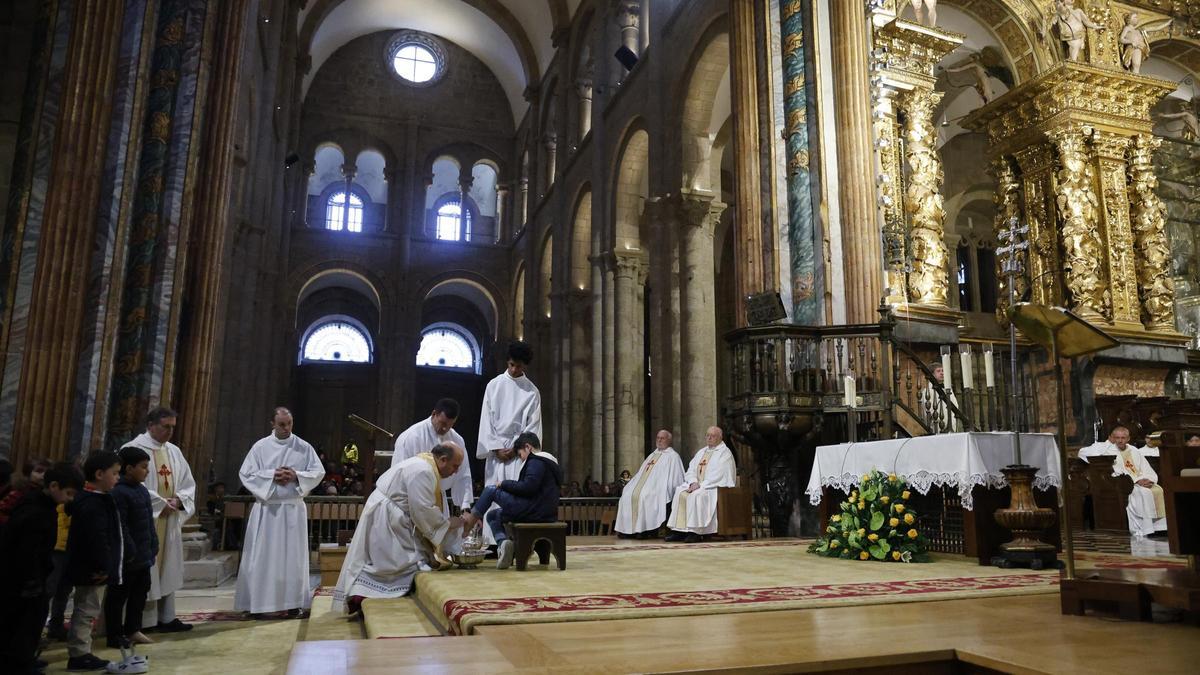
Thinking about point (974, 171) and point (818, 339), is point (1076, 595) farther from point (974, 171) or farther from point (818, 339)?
point (974, 171)

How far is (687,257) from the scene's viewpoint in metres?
16.0

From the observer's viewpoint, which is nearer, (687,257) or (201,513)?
(201,513)

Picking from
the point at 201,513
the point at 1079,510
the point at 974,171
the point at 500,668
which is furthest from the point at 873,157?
the point at 974,171

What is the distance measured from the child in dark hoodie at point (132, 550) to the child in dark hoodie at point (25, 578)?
705 mm

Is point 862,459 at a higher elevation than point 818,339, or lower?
lower

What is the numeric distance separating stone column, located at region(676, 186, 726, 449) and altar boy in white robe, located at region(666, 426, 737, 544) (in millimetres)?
4822

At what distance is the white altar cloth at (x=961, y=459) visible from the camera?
6293mm

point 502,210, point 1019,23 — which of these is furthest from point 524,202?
point 1019,23

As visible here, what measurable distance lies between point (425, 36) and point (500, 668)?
30.0m

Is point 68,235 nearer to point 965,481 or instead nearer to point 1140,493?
point 965,481

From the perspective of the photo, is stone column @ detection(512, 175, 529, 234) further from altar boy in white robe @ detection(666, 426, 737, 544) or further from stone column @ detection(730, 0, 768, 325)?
altar boy in white robe @ detection(666, 426, 737, 544)

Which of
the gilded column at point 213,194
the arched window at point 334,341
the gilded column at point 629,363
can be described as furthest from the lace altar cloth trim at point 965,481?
the arched window at point 334,341

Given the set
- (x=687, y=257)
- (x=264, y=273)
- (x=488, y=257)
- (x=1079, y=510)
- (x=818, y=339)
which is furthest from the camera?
(x=488, y=257)

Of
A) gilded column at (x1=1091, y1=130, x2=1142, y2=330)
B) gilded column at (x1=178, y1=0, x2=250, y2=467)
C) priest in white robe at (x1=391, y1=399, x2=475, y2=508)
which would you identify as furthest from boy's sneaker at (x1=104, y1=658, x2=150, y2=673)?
gilded column at (x1=1091, y1=130, x2=1142, y2=330)
